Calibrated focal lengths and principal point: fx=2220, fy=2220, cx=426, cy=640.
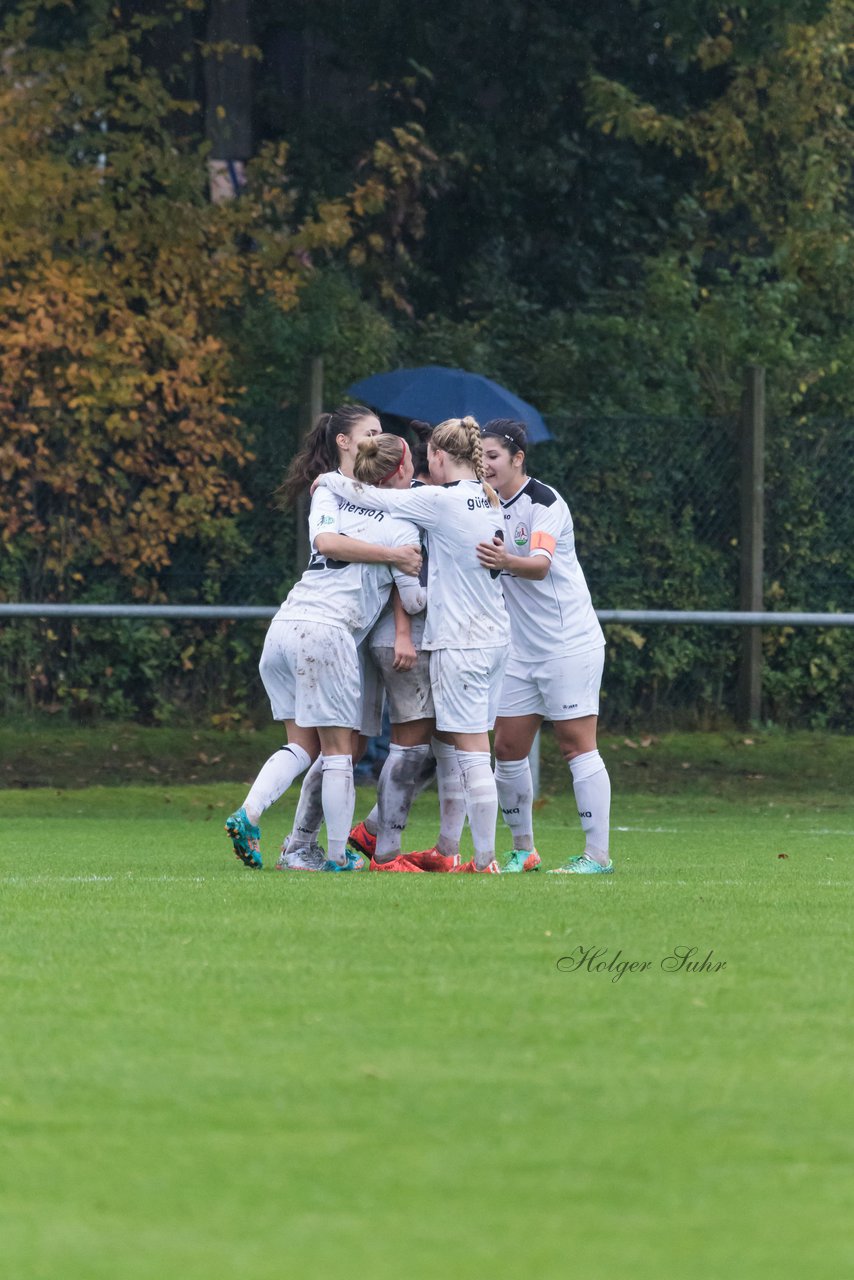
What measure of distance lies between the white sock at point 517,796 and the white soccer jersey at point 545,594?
1.40ft

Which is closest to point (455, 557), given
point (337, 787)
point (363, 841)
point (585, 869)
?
point (337, 787)

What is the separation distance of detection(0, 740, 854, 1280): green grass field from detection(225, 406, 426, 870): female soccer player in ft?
2.17

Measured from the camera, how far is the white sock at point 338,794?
812 cm

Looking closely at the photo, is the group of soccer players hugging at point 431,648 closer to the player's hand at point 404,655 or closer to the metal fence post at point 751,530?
the player's hand at point 404,655

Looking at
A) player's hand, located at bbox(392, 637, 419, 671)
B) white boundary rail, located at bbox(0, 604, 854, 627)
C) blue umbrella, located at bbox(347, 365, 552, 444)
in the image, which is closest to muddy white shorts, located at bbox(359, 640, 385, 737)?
player's hand, located at bbox(392, 637, 419, 671)

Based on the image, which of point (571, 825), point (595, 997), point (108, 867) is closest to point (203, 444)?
point (571, 825)

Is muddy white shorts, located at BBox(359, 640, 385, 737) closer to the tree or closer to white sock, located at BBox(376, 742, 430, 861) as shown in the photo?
white sock, located at BBox(376, 742, 430, 861)

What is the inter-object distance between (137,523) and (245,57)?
15.3 ft

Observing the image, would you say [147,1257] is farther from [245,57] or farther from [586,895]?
[245,57]

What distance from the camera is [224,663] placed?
14961mm

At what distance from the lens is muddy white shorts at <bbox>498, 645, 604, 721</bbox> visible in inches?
329

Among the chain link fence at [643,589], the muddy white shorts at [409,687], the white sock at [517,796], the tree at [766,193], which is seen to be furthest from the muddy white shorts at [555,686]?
the tree at [766,193]

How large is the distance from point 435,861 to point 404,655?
2.78ft

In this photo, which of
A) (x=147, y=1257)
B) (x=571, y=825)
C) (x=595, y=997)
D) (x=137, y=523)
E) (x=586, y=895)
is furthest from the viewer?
(x=137, y=523)
